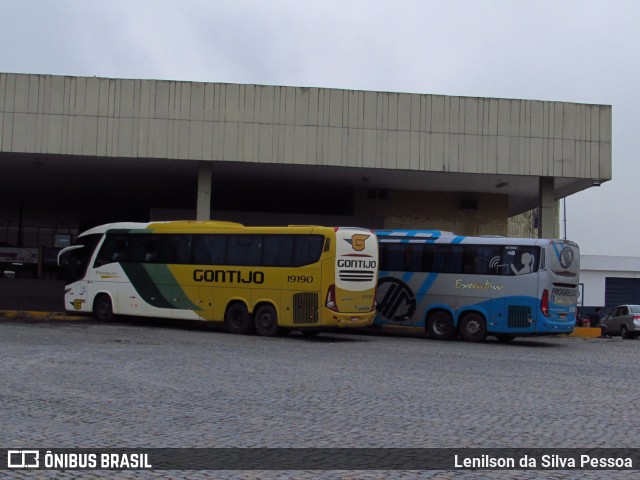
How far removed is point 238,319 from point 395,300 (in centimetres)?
478

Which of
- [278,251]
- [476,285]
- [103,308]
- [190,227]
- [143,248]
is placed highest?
[190,227]

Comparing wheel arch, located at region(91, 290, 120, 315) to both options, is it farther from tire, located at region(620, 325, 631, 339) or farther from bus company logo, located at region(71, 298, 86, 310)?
tire, located at region(620, 325, 631, 339)

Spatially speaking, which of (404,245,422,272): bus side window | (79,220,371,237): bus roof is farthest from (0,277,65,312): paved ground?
(404,245,422,272): bus side window

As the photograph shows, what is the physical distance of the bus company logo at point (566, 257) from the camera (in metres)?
22.9

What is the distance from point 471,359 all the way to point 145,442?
1069 centimetres

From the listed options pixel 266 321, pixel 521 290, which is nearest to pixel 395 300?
pixel 521 290

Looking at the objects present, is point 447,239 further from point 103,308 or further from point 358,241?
point 103,308

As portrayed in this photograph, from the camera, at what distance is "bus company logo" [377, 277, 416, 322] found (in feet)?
81.6

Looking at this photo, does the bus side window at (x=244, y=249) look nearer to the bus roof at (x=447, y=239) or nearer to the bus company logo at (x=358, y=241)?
the bus company logo at (x=358, y=241)

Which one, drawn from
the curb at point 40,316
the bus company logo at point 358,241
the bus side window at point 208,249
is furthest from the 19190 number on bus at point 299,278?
the curb at point 40,316

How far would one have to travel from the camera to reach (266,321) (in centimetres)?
2288

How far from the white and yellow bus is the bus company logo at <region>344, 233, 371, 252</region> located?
26 mm

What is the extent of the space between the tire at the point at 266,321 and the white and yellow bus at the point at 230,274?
27 mm

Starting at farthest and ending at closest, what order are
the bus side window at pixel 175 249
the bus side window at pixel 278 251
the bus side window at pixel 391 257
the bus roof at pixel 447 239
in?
the bus side window at pixel 391 257
the bus side window at pixel 175 249
the bus roof at pixel 447 239
the bus side window at pixel 278 251
